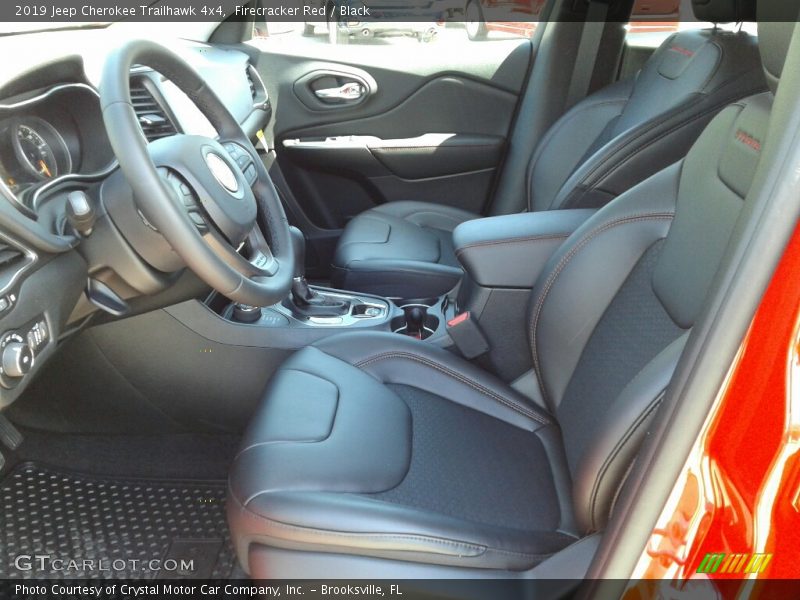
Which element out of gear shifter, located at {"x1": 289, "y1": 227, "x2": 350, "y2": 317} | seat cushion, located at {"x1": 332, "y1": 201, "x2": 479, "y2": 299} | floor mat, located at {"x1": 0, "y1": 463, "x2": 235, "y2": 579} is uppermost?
gear shifter, located at {"x1": 289, "y1": 227, "x2": 350, "y2": 317}

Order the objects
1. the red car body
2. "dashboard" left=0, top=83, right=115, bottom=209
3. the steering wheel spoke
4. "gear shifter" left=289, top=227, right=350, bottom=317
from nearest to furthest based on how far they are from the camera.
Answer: the red car body < "dashboard" left=0, top=83, right=115, bottom=209 < the steering wheel spoke < "gear shifter" left=289, top=227, right=350, bottom=317

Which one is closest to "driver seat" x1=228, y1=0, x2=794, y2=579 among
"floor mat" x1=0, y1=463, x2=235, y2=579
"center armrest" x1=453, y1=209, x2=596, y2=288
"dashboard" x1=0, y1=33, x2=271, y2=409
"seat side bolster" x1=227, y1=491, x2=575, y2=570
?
"seat side bolster" x1=227, y1=491, x2=575, y2=570

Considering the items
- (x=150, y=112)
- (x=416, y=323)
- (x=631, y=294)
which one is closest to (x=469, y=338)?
(x=416, y=323)

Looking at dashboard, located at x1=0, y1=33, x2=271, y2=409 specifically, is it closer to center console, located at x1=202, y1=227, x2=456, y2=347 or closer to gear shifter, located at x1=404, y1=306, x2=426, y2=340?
center console, located at x1=202, y1=227, x2=456, y2=347

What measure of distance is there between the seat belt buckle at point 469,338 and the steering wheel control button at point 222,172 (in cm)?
53

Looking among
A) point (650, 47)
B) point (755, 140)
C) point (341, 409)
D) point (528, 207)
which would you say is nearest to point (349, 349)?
point (341, 409)

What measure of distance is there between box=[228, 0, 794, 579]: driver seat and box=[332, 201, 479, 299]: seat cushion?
0.55 meters

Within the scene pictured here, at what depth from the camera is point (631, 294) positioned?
1.17m

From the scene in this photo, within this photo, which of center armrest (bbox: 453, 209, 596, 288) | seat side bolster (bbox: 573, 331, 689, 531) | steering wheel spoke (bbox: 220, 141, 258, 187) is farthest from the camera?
center armrest (bbox: 453, 209, 596, 288)

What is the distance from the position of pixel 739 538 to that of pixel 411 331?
1099mm

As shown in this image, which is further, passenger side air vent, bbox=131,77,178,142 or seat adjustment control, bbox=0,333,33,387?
passenger side air vent, bbox=131,77,178,142

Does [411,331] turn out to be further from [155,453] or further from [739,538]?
[739,538]

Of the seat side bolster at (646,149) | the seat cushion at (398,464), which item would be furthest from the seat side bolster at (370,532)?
the seat side bolster at (646,149)

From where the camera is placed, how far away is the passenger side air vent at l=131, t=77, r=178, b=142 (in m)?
1.42
